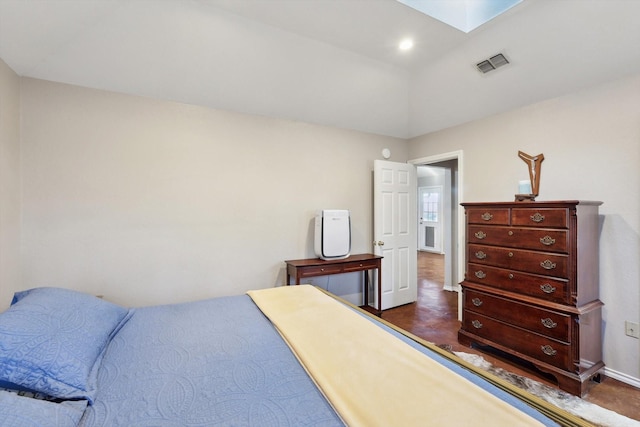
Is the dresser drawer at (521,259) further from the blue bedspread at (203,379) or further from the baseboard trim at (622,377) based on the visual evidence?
the blue bedspread at (203,379)

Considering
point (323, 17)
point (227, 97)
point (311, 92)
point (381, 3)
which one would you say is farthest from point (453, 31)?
point (227, 97)

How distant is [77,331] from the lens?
126cm

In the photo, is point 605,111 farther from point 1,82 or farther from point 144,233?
point 1,82

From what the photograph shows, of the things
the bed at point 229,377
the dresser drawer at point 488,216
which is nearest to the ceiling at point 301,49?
the dresser drawer at point 488,216

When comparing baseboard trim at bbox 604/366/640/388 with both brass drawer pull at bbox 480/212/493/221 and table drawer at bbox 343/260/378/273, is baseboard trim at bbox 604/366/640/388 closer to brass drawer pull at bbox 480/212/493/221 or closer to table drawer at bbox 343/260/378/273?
brass drawer pull at bbox 480/212/493/221

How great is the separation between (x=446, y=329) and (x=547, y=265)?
138 cm

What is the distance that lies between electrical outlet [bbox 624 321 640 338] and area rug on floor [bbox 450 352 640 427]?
0.73 metres

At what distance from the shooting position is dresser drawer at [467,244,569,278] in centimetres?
221

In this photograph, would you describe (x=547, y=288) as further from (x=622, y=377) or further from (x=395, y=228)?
(x=395, y=228)

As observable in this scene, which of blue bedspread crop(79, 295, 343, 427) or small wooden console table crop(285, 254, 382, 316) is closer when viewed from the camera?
blue bedspread crop(79, 295, 343, 427)

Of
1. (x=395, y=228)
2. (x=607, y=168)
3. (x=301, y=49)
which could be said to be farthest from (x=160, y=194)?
(x=607, y=168)

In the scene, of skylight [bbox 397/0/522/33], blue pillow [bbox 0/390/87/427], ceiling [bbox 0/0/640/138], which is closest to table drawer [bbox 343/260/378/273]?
ceiling [bbox 0/0/640/138]

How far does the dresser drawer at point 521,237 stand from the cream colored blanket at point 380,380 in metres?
1.70

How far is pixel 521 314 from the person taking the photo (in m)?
2.40
